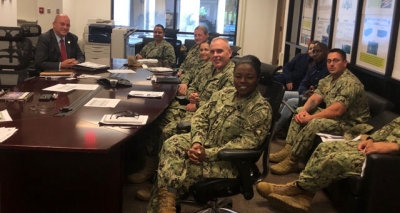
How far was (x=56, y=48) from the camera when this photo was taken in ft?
14.8

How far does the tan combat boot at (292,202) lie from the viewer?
2.82m

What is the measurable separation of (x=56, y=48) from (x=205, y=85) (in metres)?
1.90

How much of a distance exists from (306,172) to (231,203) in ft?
1.76

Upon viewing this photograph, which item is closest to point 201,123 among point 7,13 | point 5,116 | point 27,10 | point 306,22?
point 5,116

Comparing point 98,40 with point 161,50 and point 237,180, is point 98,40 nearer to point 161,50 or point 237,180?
point 161,50

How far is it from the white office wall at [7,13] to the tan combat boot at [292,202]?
4448 mm

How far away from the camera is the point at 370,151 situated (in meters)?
2.57

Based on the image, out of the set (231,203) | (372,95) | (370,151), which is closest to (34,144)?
(231,203)

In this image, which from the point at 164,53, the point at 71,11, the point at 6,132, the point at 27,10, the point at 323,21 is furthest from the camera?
the point at 71,11

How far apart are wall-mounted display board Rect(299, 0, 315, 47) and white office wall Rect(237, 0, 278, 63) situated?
2.31 meters

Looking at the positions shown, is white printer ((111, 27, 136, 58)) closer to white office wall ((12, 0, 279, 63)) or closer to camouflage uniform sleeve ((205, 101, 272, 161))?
white office wall ((12, 0, 279, 63))

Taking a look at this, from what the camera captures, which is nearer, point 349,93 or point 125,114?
point 125,114

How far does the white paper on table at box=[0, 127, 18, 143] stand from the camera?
1972 mm

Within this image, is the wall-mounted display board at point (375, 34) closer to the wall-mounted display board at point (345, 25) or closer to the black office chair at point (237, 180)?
the wall-mounted display board at point (345, 25)
